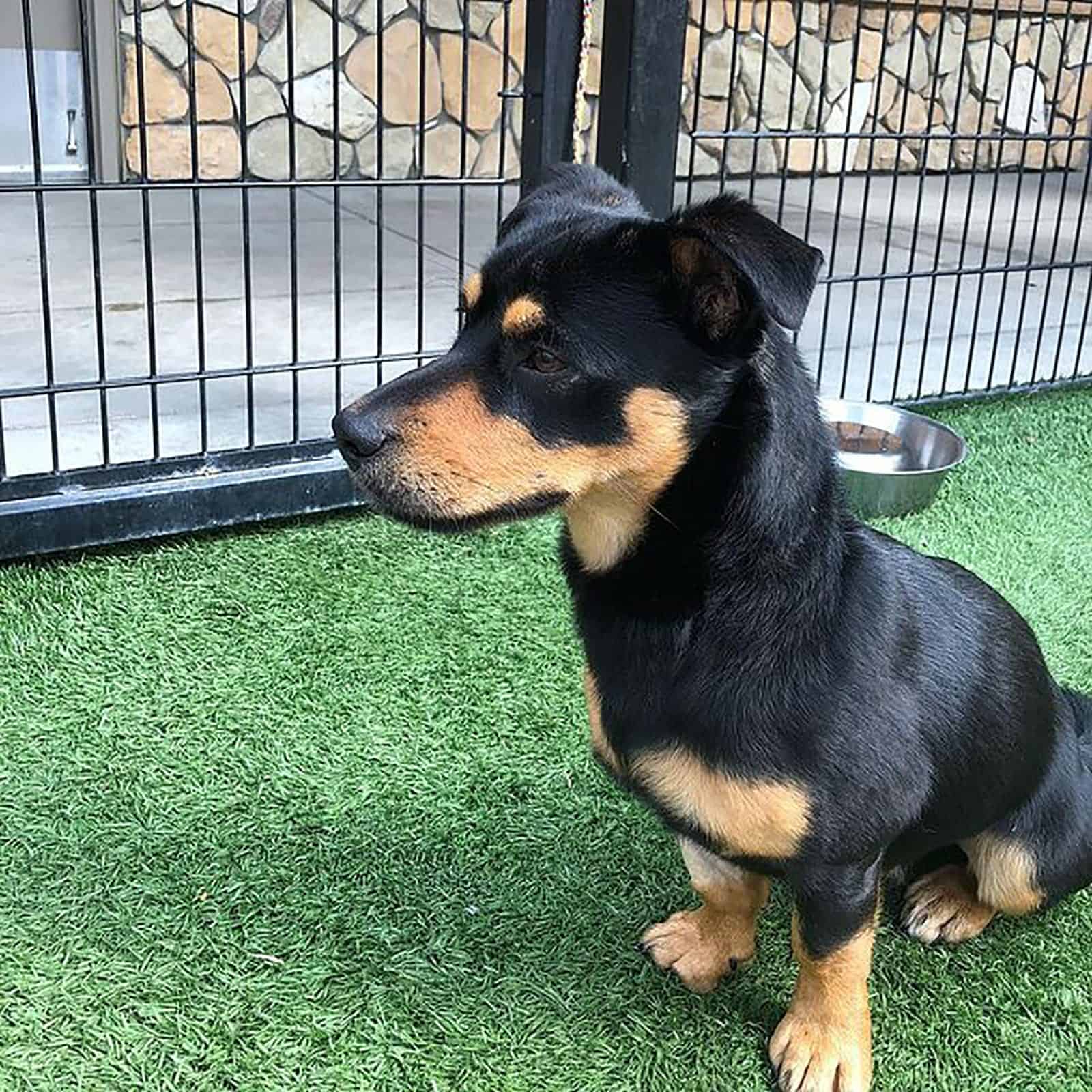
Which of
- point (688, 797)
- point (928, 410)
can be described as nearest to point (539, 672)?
point (688, 797)

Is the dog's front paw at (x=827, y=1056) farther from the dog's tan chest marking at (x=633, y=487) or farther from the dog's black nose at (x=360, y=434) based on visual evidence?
the dog's black nose at (x=360, y=434)

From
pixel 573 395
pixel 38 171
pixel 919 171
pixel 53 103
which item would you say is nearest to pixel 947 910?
pixel 573 395

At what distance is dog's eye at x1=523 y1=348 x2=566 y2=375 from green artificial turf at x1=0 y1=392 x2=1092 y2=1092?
3.10 ft

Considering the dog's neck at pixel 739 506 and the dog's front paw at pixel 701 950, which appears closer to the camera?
the dog's neck at pixel 739 506

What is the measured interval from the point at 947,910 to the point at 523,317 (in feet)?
3.93

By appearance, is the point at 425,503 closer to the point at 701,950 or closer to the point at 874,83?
the point at 701,950

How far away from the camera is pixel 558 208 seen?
185 centimetres

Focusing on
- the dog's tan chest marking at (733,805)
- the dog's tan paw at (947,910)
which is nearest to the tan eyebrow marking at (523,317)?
the dog's tan chest marking at (733,805)

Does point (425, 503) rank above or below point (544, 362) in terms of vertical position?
below

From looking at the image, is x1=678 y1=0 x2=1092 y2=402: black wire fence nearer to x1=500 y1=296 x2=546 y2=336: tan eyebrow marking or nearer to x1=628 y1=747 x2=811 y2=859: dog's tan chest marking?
x1=500 y1=296 x2=546 y2=336: tan eyebrow marking

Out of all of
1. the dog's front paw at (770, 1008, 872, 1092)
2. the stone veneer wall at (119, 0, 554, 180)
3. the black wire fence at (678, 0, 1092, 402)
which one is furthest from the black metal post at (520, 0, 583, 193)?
the stone veneer wall at (119, 0, 554, 180)

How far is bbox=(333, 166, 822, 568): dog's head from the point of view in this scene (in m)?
1.61

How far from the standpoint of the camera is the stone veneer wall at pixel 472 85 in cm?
789

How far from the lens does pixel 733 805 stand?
164cm
